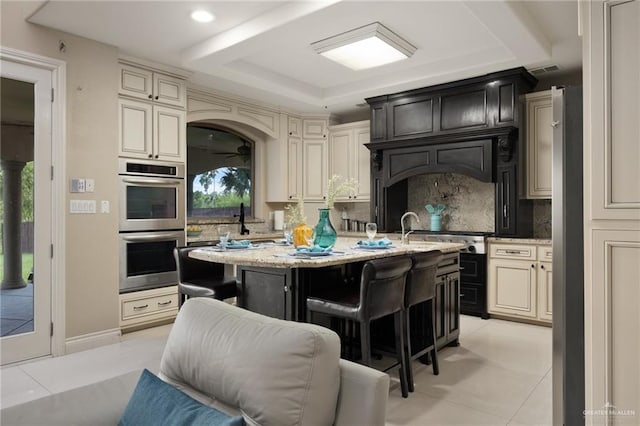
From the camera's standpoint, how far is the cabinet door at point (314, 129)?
626cm

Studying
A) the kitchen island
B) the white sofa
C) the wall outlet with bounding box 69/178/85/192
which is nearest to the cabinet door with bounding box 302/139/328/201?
the kitchen island

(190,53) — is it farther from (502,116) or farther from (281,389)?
(281,389)

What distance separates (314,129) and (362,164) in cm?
94

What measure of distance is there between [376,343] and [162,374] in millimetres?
2112

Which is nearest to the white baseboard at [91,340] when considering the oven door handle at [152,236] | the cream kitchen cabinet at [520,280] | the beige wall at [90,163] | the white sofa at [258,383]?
the beige wall at [90,163]

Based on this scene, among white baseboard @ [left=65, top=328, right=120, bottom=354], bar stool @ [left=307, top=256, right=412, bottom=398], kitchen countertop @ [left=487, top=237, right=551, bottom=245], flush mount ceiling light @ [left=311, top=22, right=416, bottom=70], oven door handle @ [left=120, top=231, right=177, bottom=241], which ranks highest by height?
flush mount ceiling light @ [left=311, top=22, right=416, bottom=70]

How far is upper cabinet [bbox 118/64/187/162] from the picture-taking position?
4.02m

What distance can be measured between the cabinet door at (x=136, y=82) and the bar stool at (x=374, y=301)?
2.82 m

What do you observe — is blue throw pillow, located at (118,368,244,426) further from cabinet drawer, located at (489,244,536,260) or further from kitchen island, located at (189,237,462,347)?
cabinet drawer, located at (489,244,536,260)

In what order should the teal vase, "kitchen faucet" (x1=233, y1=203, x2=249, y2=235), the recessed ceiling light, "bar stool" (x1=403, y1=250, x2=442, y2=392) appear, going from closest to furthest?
"bar stool" (x1=403, y1=250, x2=442, y2=392) → the teal vase → the recessed ceiling light → "kitchen faucet" (x1=233, y1=203, x2=249, y2=235)

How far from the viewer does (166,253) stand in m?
4.34

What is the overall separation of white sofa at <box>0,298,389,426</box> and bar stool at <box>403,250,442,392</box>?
1641 mm

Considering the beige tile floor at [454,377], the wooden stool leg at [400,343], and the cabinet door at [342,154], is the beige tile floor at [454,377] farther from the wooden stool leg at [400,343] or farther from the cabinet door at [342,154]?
the cabinet door at [342,154]

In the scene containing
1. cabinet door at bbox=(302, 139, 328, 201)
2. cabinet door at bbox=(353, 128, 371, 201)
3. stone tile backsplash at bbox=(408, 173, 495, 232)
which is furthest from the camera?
cabinet door at bbox=(302, 139, 328, 201)
